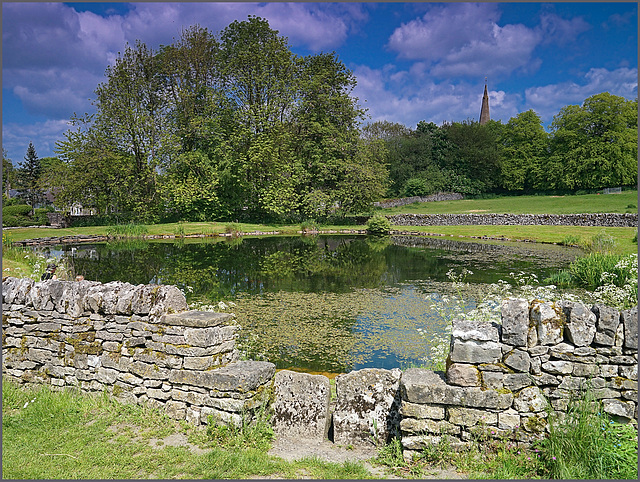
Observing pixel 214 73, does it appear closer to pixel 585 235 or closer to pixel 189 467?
pixel 585 235

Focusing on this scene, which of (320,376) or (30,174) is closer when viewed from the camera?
(320,376)

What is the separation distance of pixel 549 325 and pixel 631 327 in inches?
26.0

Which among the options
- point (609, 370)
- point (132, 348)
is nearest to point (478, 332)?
point (609, 370)

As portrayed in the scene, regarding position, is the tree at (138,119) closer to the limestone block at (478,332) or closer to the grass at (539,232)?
the grass at (539,232)

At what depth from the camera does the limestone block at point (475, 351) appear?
4027mm

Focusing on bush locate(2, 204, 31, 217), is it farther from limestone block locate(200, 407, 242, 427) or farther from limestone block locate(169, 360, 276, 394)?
limestone block locate(200, 407, 242, 427)

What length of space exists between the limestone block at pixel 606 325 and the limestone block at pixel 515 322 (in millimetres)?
606

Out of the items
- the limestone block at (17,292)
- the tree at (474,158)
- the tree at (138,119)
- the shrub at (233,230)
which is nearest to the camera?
the limestone block at (17,292)

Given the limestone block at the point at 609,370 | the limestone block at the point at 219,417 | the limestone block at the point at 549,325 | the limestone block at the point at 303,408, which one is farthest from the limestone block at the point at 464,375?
the limestone block at the point at 219,417

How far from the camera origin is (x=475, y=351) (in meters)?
4.07

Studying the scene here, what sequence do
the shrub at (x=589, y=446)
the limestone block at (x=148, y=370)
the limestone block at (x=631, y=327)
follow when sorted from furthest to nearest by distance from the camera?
the limestone block at (x=148, y=370) < the limestone block at (x=631, y=327) < the shrub at (x=589, y=446)

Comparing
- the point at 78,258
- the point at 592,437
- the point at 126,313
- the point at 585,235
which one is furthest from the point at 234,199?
the point at 592,437

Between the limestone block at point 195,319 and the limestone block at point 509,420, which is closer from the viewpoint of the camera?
the limestone block at point 509,420

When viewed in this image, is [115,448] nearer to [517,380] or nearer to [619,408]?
[517,380]
